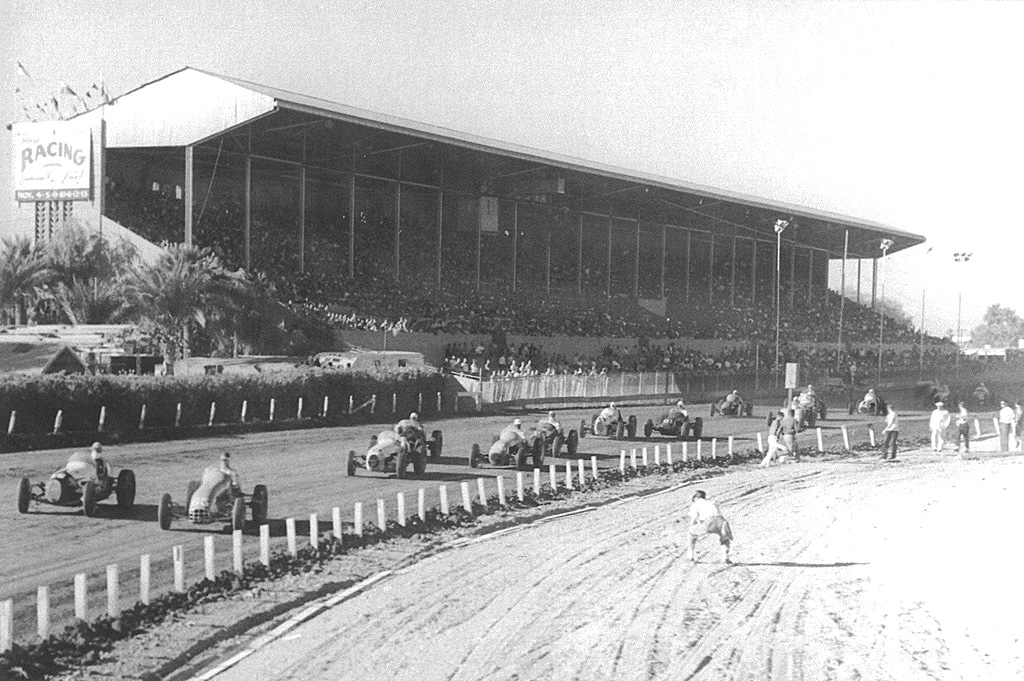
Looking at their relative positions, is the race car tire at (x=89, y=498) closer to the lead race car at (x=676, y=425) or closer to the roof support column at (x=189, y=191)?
the lead race car at (x=676, y=425)

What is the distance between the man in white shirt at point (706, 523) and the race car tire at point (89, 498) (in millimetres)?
9206

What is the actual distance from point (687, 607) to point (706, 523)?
2.63 m

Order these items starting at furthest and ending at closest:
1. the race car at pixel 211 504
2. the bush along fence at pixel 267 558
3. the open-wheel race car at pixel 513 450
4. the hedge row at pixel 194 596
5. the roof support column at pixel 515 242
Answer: the roof support column at pixel 515 242
the open-wheel race car at pixel 513 450
the race car at pixel 211 504
the bush along fence at pixel 267 558
the hedge row at pixel 194 596

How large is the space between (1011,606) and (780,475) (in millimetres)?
13597

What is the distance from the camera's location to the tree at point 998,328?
86438 mm

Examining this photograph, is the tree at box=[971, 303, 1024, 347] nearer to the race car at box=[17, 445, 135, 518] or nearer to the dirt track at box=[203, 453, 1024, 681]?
the dirt track at box=[203, 453, 1024, 681]

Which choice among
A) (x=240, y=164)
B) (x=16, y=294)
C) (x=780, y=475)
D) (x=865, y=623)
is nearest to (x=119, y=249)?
(x=16, y=294)

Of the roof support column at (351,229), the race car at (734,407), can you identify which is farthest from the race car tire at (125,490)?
the race car at (734,407)

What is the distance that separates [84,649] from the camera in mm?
10969

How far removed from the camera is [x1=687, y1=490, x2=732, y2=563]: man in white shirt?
52.5 ft

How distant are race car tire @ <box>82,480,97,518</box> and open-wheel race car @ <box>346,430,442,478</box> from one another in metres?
6.59

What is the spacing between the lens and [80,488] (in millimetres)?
17359

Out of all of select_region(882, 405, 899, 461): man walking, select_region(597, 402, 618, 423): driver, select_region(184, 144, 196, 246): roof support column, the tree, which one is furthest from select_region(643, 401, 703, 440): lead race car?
the tree

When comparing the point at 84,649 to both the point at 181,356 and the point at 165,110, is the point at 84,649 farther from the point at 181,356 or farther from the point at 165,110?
the point at 165,110
